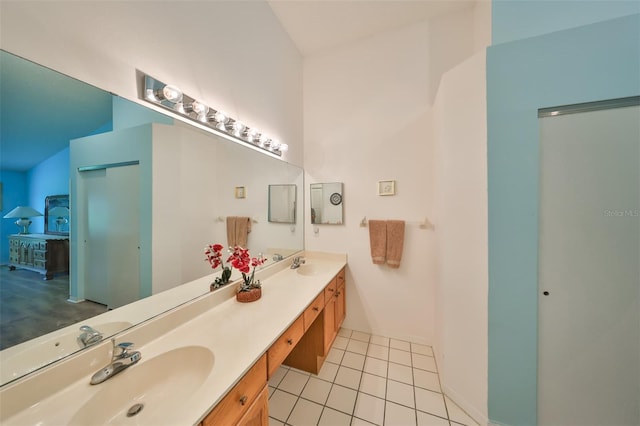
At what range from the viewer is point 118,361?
79 cm

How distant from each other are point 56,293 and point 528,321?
2357 millimetres

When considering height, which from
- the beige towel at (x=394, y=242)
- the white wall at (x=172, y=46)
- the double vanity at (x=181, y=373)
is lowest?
the double vanity at (x=181, y=373)

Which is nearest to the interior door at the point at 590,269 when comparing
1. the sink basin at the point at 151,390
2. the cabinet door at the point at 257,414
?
the cabinet door at the point at 257,414

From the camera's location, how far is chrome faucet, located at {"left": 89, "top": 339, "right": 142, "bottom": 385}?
2.43ft

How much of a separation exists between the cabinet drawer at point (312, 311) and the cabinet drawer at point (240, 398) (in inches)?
18.1

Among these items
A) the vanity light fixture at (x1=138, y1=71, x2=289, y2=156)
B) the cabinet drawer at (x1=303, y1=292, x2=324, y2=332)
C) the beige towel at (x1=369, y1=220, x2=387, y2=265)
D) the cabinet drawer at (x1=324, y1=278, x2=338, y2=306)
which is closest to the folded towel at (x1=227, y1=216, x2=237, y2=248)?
the vanity light fixture at (x1=138, y1=71, x2=289, y2=156)

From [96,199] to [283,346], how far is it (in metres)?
1.11

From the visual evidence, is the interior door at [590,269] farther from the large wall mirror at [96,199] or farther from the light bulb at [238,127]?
the large wall mirror at [96,199]

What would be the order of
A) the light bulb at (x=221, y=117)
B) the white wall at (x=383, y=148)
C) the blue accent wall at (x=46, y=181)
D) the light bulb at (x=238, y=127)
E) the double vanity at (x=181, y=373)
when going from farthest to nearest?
1. the white wall at (x=383, y=148)
2. the light bulb at (x=238, y=127)
3. the light bulb at (x=221, y=117)
4. the blue accent wall at (x=46, y=181)
5. the double vanity at (x=181, y=373)

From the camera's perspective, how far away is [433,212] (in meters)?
1.93

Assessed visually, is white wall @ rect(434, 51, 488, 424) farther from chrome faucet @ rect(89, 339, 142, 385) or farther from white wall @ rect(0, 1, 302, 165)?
chrome faucet @ rect(89, 339, 142, 385)

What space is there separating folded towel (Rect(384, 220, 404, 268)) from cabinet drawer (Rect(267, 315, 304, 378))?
3.76ft

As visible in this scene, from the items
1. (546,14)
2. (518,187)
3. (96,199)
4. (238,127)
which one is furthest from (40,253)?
(546,14)

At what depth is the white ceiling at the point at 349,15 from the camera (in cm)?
187
